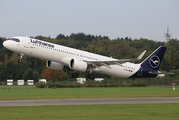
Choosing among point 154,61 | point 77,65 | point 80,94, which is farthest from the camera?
point 154,61

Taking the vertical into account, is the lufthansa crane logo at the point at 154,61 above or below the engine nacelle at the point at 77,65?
above

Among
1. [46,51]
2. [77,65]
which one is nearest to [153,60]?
[77,65]

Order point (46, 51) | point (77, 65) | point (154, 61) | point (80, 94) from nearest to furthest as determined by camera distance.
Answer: point (46, 51), point (77, 65), point (80, 94), point (154, 61)

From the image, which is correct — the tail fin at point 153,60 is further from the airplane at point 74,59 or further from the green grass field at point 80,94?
the green grass field at point 80,94

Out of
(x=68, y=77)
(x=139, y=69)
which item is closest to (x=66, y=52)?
(x=139, y=69)

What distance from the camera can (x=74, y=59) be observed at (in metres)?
42.2

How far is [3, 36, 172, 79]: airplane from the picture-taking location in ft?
131

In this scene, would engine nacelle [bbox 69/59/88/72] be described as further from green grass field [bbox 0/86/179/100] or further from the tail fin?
the tail fin

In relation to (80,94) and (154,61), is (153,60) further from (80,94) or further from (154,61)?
(80,94)

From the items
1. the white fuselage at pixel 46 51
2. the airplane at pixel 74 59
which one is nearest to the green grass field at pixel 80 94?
the airplane at pixel 74 59

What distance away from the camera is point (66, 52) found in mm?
42375

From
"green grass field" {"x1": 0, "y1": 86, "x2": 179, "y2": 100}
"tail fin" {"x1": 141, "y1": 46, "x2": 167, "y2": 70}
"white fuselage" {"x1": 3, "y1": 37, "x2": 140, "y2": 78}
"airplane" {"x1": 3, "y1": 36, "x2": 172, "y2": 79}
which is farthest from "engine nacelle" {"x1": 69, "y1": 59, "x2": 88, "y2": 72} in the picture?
"tail fin" {"x1": 141, "y1": 46, "x2": 167, "y2": 70}

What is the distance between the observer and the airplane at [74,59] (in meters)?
39.9

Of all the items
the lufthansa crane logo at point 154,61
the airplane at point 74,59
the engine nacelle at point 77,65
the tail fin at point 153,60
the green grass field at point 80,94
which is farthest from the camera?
the lufthansa crane logo at point 154,61
